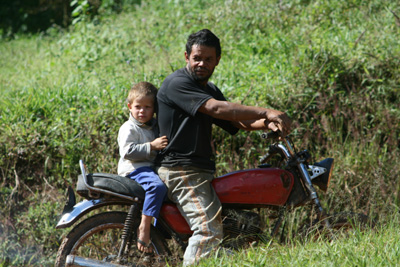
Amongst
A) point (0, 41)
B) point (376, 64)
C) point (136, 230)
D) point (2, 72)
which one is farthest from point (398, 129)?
point (0, 41)

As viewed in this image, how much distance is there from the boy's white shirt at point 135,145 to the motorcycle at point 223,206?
15cm

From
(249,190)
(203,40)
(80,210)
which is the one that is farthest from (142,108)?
(249,190)

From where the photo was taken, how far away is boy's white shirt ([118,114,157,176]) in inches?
148

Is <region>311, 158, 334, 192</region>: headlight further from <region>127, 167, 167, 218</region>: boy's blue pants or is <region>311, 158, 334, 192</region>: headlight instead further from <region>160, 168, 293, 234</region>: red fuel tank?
<region>127, 167, 167, 218</region>: boy's blue pants

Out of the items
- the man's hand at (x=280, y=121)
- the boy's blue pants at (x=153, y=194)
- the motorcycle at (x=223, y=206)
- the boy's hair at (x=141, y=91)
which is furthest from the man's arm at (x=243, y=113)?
the boy's blue pants at (x=153, y=194)

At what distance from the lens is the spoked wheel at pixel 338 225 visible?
3.92 metres

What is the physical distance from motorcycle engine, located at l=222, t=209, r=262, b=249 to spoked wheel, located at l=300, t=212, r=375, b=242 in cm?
39

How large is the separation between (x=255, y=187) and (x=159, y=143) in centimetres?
80

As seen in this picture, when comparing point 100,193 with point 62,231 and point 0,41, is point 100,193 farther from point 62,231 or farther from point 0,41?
point 0,41

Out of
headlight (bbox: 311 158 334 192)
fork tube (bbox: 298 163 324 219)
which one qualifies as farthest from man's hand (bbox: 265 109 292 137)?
headlight (bbox: 311 158 334 192)

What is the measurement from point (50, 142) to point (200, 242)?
249 centimetres

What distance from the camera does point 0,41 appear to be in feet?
40.0

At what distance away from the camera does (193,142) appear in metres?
3.78

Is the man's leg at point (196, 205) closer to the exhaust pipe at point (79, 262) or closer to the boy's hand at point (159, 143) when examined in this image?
the boy's hand at point (159, 143)
